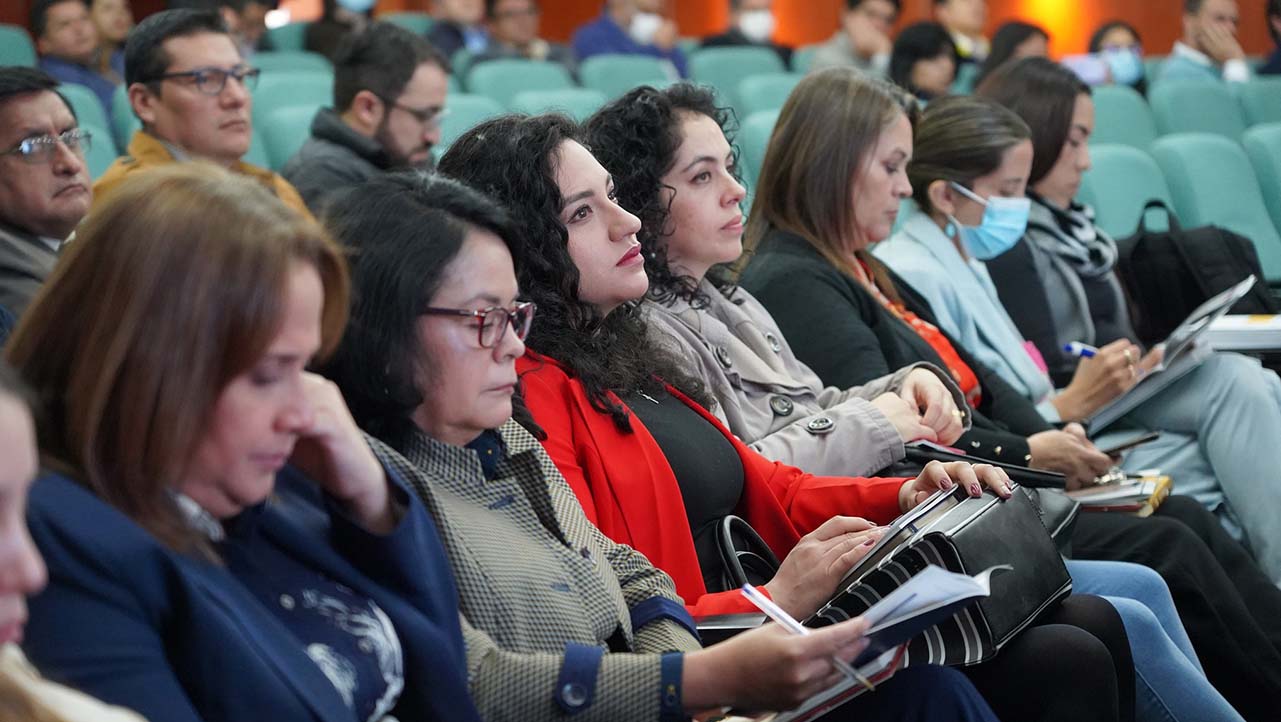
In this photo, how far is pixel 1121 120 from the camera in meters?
5.88

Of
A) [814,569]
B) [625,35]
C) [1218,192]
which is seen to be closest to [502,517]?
[814,569]

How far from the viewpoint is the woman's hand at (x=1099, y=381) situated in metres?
3.15

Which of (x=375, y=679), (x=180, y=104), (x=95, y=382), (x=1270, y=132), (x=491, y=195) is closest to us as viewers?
(x=95, y=382)

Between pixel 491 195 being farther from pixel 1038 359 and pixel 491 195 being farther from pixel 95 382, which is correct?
pixel 1038 359

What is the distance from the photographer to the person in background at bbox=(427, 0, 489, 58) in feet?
24.7

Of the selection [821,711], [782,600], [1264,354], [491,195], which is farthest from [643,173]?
[1264,354]

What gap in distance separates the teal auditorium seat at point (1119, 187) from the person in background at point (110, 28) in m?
3.96

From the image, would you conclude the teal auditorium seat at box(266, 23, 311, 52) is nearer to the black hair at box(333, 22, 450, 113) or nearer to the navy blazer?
the black hair at box(333, 22, 450, 113)

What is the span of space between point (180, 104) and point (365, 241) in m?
2.02

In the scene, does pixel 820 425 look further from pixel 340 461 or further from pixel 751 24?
pixel 751 24

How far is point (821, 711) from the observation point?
1.53m

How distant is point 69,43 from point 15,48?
0.20m

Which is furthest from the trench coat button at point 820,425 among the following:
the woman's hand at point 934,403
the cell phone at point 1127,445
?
the cell phone at point 1127,445

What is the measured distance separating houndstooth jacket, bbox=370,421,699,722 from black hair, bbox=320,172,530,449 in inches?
2.5
